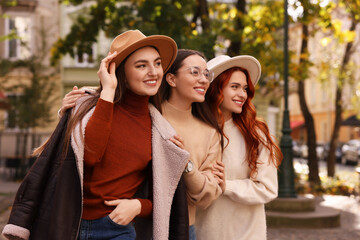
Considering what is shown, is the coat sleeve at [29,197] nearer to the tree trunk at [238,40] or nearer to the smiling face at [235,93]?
the smiling face at [235,93]

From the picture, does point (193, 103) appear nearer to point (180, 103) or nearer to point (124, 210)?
point (180, 103)

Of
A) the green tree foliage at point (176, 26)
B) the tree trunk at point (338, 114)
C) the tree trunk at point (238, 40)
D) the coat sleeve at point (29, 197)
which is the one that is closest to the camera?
the coat sleeve at point (29, 197)

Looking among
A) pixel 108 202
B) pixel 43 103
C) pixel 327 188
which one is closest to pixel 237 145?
pixel 108 202

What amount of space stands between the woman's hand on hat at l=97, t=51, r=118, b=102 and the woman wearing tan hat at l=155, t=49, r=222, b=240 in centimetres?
45

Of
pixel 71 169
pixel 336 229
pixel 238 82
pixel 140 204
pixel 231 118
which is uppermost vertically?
pixel 238 82

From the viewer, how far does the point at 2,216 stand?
32.6 feet

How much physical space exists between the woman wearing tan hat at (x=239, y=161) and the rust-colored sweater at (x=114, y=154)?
0.69m

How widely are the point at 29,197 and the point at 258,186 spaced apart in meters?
1.50

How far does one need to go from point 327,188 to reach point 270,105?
57.9 ft

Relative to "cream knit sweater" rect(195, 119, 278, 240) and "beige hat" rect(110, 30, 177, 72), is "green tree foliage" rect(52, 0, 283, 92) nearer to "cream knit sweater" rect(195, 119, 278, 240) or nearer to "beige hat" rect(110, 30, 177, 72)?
"cream knit sweater" rect(195, 119, 278, 240)

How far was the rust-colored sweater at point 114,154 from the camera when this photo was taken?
2.64 meters

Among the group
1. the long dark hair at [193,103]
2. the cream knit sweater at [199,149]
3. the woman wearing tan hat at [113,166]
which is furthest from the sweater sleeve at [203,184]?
the long dark hair at [193,103]

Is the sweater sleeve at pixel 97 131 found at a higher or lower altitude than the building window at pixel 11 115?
lower

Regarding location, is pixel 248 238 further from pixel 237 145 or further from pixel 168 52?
pixel 168 52
